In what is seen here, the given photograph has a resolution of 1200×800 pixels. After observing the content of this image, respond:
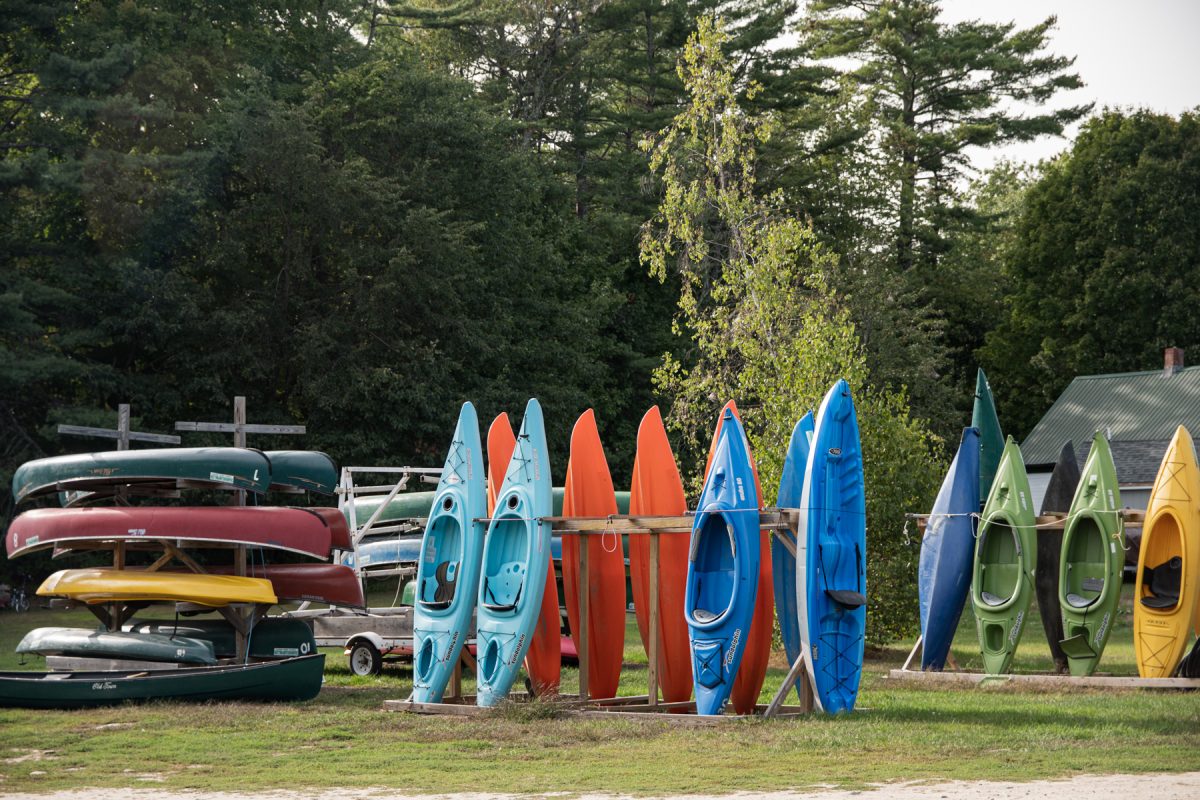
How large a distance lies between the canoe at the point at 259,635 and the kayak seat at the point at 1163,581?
907 centimetres

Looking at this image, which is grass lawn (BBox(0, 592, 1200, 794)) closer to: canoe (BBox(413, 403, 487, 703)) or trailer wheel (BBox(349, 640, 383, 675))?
canoe (BBox(413, 403, 487, 703))

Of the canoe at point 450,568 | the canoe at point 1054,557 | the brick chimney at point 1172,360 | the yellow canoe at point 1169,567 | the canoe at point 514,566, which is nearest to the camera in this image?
the canoe at point 514,566

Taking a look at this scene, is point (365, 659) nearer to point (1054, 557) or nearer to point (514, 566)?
point (514, 566)

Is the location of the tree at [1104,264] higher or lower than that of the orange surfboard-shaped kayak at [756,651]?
higher

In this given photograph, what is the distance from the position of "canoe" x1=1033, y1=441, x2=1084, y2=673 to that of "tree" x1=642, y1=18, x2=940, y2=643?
198 centimetres

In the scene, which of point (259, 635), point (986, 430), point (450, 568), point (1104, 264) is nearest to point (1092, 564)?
point (986, 430)

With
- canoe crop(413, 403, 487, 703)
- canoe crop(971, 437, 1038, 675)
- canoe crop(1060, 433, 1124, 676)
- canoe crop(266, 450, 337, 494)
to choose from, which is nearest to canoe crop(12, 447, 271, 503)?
canoe crop(266, 450, 337, 494)

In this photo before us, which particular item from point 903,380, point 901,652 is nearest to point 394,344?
point 903,380

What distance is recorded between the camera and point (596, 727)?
1124cm

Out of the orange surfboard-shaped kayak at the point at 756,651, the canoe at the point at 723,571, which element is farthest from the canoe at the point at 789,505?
the canoe at the point at 723,571

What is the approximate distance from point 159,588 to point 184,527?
26.0 inches

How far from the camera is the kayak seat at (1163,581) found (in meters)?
14.0

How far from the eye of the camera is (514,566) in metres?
12.5

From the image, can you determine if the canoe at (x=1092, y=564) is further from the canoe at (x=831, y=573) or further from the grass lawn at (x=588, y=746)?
the canoe at (x=831, y=573)
